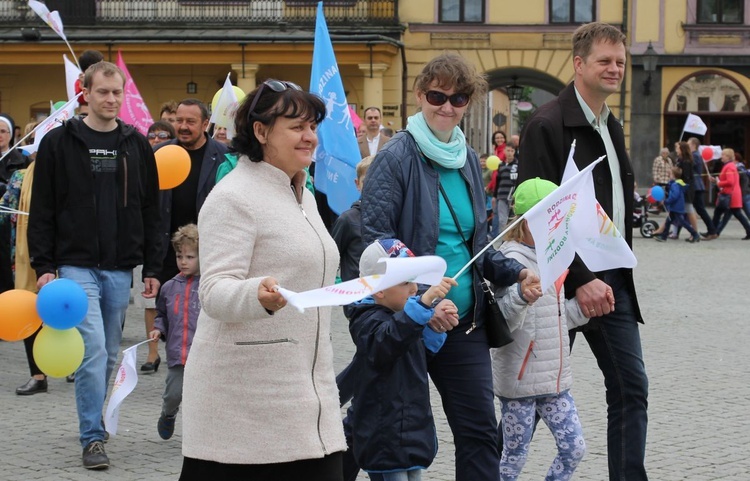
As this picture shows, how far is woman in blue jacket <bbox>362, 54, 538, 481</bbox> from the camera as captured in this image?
473 cm

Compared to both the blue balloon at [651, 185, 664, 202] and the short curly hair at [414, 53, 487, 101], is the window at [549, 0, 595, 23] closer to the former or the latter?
the blue balloon at [651, 185, 664, 202]

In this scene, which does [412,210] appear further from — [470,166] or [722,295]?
[722,295]

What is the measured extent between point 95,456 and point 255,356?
2865 millimetres

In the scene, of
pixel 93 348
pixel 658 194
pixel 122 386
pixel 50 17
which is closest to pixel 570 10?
pixel 658 194

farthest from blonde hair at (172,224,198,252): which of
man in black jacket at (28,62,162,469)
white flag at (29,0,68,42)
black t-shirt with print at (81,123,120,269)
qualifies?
white flag at (29,0,68,42)

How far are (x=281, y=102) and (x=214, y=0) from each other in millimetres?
31401

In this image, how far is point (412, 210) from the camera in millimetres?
4738

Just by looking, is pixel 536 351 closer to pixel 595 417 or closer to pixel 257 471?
pixel 257 471

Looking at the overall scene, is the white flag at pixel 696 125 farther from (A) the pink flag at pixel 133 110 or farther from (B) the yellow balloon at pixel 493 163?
(A) the pink flag at pixel 133 110

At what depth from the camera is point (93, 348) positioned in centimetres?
643

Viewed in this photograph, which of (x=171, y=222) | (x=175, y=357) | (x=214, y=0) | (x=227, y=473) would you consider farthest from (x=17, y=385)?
(x=214, y=0)

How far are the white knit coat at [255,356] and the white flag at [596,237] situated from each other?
1.45 metres

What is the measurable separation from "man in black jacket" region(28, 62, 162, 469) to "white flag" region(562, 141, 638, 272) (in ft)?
8.22

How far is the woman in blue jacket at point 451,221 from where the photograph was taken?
4727 millimetres
